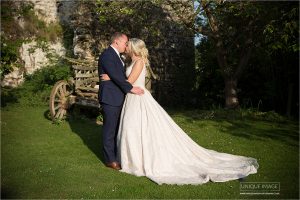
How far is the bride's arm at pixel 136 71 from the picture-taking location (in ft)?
21.6

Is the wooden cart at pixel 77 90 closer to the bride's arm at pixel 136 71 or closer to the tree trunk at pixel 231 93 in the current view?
the tree trunk at pixel 231 93

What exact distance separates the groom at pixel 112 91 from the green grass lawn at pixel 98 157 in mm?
357

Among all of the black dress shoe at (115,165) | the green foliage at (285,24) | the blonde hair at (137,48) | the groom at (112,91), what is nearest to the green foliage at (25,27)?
the green foliage at (285,24)

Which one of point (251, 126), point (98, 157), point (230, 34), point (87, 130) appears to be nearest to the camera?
point (98, 157)

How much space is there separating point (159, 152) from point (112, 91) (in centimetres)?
122

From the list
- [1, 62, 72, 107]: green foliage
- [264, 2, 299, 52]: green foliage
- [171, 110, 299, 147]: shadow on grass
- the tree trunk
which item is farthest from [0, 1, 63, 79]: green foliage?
[264, 2, 299, 52]: green foliage

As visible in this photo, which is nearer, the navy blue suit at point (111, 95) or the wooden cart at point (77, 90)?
the navy blue suit at point (111, 95)

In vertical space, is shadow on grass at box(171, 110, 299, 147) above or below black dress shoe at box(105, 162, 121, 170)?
above

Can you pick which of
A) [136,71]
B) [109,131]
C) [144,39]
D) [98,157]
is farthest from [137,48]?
[144,39]

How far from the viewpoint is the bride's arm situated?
21.6ft

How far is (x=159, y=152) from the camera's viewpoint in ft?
20.5

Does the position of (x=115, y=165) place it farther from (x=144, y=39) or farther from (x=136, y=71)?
(x=144, y=39)

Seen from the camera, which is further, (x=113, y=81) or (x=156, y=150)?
(x=113, y=81)

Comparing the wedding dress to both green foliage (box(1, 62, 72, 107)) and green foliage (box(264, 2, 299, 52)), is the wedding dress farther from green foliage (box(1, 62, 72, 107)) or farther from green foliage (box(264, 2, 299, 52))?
green foliage (box(1, 62, 72, 107))
